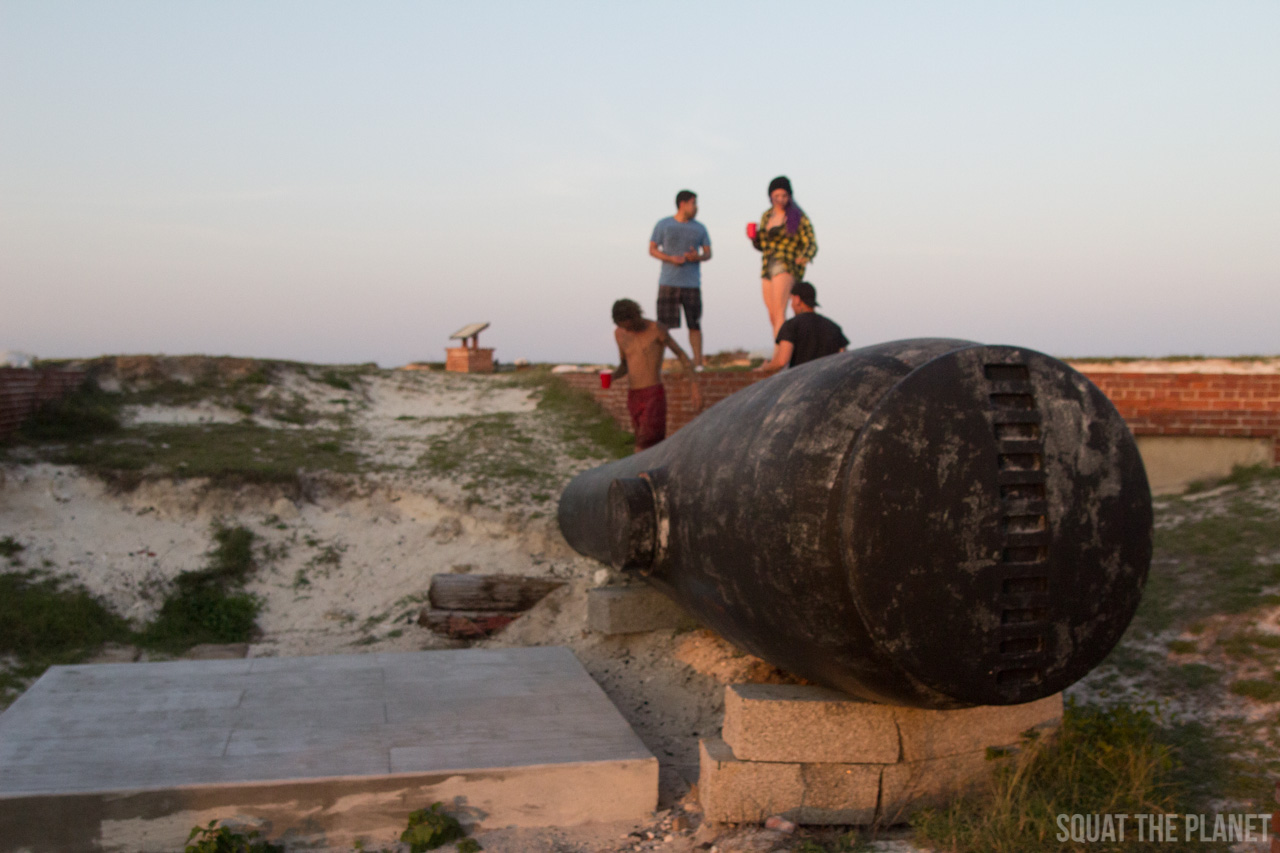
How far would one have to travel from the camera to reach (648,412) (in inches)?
279

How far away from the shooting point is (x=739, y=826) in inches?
135

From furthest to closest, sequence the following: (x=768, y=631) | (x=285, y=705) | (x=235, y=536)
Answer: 1. (x=235, y=536)
2. (x=285, y=705)
3. (x=768, y=631)

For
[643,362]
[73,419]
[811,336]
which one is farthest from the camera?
[73,419]

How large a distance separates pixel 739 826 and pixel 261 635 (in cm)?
500

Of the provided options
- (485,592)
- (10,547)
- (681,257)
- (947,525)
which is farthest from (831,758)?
(10,547)

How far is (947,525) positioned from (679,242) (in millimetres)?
6637

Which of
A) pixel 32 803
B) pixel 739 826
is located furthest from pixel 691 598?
pixel 32 803

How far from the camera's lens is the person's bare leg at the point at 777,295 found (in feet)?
28.9

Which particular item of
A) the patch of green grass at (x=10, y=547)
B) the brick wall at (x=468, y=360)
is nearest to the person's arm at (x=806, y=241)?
the patch of green grass at (x=10, y=547)

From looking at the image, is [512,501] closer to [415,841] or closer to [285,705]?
[285,705]

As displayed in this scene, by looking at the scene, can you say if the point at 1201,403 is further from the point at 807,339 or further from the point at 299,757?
the point at 299,757

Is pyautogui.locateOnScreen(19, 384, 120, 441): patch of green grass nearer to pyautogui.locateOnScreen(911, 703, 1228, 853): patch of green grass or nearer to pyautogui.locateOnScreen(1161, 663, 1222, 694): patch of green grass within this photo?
pyautogui.locateOnScreen(911, 703, 1228, 853): patch of green grass

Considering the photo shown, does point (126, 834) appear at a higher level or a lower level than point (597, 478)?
lower

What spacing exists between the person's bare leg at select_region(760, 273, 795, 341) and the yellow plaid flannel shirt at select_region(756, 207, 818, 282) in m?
0.09
